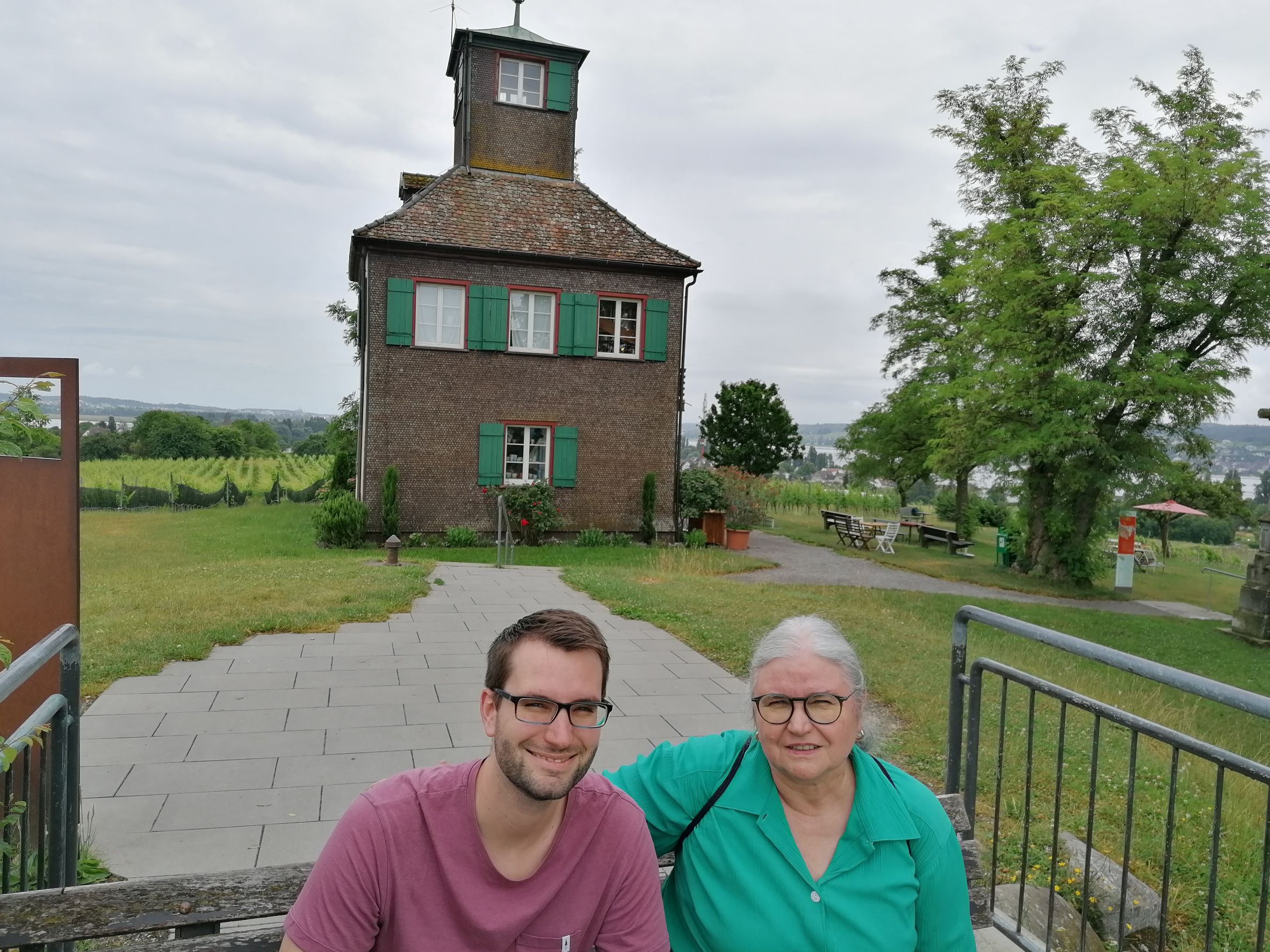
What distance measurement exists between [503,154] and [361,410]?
700 cm

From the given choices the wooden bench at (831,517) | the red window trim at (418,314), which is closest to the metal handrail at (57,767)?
the red window trim at (418,314)

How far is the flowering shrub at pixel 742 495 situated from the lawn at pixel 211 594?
31.8 ft

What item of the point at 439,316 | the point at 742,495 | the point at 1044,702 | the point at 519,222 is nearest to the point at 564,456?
the point at 439,316

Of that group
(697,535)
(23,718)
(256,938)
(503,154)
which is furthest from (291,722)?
(503,154)

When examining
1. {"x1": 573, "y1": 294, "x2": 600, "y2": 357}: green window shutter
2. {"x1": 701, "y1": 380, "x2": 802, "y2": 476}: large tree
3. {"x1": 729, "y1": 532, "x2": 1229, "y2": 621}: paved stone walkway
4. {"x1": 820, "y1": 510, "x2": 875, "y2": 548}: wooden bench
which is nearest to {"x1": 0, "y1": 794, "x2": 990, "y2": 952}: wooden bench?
{"x1": 729, "y1": 532, "x2": 1229, "y2": 621}: paved stone walkway

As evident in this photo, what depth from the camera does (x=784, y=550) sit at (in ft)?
79.3

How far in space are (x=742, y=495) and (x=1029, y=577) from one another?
7371 millimetres

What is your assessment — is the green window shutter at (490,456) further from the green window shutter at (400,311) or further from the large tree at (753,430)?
the large tree at (753,430)

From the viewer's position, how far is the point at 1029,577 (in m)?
23.0

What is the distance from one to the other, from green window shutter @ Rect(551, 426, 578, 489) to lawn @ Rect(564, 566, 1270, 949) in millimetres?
4618

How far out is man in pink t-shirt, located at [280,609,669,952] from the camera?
1.83 m

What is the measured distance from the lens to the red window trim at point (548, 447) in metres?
20.5

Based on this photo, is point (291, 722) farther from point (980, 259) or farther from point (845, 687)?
point (980, 259)

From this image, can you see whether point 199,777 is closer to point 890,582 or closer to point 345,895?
point 345,895
